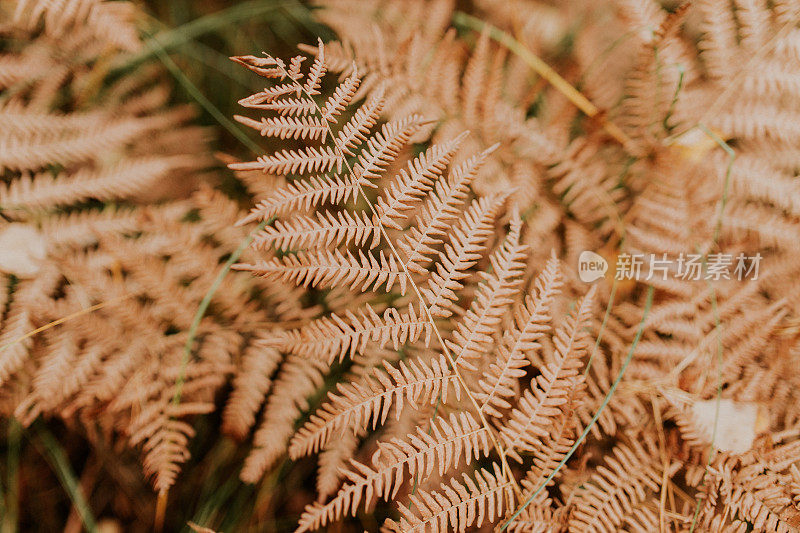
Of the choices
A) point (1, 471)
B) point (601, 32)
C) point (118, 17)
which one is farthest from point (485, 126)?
point (1, 471)

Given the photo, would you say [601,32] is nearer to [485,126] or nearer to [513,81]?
[513,81]

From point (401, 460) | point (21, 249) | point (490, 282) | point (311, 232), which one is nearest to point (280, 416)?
point (401, 460)

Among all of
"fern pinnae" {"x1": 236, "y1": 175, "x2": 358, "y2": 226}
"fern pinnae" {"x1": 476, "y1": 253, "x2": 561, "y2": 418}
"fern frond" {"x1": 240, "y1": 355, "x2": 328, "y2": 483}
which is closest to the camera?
"fern pinnae" {"x1": 236, "y1": 175, "x2": 358, "y2": 226}

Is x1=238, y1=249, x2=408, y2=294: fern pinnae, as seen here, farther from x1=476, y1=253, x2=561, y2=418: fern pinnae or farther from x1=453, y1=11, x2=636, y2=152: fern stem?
x1=453, y1=11, x2=636, y2=152: fern stem

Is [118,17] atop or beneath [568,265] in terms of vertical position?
beneath

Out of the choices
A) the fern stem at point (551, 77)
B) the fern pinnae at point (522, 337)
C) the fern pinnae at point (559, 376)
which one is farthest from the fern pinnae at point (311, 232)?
the fern stem at point (551, 77)

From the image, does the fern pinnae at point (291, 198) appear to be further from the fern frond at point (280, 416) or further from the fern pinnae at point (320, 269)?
the fern frond at point (280, 416)

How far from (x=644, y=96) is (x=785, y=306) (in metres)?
0.80

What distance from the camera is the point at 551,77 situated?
5.91ft

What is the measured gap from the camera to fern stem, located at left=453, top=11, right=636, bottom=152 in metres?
1.77

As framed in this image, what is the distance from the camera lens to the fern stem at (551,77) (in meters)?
1.77

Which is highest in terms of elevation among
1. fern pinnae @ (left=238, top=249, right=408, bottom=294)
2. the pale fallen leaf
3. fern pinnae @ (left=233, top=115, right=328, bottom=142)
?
fern pinnae @ (left=233, top=115, right=328, bottom=142)

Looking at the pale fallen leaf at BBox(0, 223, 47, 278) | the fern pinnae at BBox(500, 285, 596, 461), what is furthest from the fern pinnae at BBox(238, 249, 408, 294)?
the pale fallen leaf at BBox(0, 223, 47, 278)

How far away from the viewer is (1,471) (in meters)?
1.98
